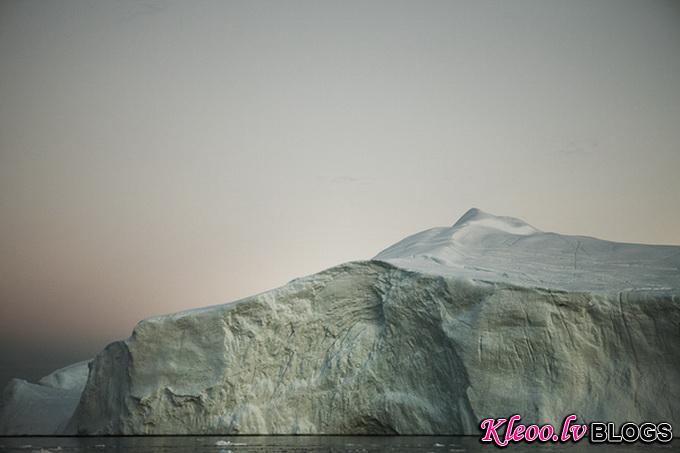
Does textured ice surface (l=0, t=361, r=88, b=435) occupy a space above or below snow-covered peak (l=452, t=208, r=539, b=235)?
below

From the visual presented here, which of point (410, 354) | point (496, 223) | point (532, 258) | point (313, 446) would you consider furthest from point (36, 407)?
point (496, 223)

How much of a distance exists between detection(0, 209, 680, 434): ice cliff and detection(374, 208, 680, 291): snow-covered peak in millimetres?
100

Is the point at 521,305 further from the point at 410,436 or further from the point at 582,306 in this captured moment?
the point at 410,436

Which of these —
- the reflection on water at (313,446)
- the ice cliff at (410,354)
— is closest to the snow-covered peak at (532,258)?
the ice cliff at (410,354)

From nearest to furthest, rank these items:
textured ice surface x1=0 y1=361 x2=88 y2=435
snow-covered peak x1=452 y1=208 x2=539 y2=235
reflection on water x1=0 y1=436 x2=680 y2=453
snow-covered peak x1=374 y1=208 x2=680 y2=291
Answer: reflection on water x1=0 y1=436 x2=680 y2=453
snow-covered peak x1=374 y1=208 x2=680 y2=291
textured ice surface x1=0 y1=361 x2=88 y2=435
snow-covered peak x1=452 y1=208 x2=539 y2=235

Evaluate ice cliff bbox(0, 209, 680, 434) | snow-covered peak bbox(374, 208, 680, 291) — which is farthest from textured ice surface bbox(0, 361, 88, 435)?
snow-covered peak bbox(374, 208, 680, 291)

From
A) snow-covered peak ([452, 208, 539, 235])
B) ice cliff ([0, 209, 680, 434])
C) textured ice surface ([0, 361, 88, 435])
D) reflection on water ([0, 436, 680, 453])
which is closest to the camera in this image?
reflection on water ([0, 436, 680, 453])

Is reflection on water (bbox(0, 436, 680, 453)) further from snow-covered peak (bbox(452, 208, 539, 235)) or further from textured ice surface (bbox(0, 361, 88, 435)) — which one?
snow-covered peak (bbox(452, 208, 539, 235))

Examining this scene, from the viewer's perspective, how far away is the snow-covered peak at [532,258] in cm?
2152

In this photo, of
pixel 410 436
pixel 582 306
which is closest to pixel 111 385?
pixel 410 436

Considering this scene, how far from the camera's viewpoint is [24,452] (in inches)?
608

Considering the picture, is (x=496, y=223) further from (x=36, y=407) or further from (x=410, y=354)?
(x=36, y=407)

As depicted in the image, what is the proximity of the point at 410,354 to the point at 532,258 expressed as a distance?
18.2 ft

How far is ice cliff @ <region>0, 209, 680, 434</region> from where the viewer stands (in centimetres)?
1975
